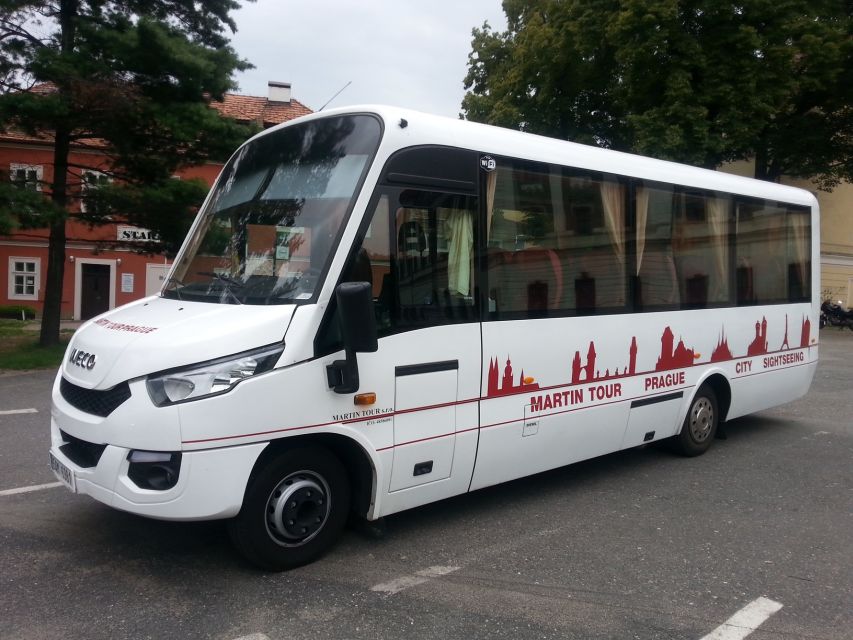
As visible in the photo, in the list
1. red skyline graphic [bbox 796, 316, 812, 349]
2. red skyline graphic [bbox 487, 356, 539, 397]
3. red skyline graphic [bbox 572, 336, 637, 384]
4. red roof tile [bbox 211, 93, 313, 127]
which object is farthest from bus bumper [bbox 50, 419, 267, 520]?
red roof tile [bbox 211, 93, 313, 127]

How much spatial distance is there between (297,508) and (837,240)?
38.7 meters

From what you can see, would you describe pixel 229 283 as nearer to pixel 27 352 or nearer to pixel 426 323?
pixel 426 323

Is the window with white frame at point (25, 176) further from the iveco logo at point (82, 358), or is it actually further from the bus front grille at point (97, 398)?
the bus front grille at point (97, 398)

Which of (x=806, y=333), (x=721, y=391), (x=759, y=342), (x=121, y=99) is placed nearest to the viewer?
(x=721, y=391)

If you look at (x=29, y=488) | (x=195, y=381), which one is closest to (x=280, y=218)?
(x=195, y=381)

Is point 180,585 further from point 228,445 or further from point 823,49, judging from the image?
point 823,49

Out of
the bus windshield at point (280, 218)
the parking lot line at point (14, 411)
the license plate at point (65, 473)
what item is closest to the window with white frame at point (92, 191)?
the parking lot line at point (14, 411)

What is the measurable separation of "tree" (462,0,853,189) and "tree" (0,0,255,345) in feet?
38.9

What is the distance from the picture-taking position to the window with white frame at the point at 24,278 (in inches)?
1245

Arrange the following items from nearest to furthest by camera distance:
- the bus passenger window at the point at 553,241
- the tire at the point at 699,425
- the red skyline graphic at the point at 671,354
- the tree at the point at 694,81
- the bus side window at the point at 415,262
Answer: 1. the bus side window at the point at 415,262
2. the bus passenger window at the point at 553,241
3. the red skyline graphic at the point at 671,354
4. the tire at the point at 699,425
5. the tree at the point at 694,81

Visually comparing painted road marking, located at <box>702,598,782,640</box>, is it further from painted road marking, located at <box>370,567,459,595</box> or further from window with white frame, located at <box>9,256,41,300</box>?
window with white frame, located at <box>9,256,41,300</box>

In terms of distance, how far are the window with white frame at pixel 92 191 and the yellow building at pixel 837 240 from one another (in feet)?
98.3

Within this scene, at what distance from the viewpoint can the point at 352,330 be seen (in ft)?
13.2

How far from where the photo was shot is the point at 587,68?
24.7 m
